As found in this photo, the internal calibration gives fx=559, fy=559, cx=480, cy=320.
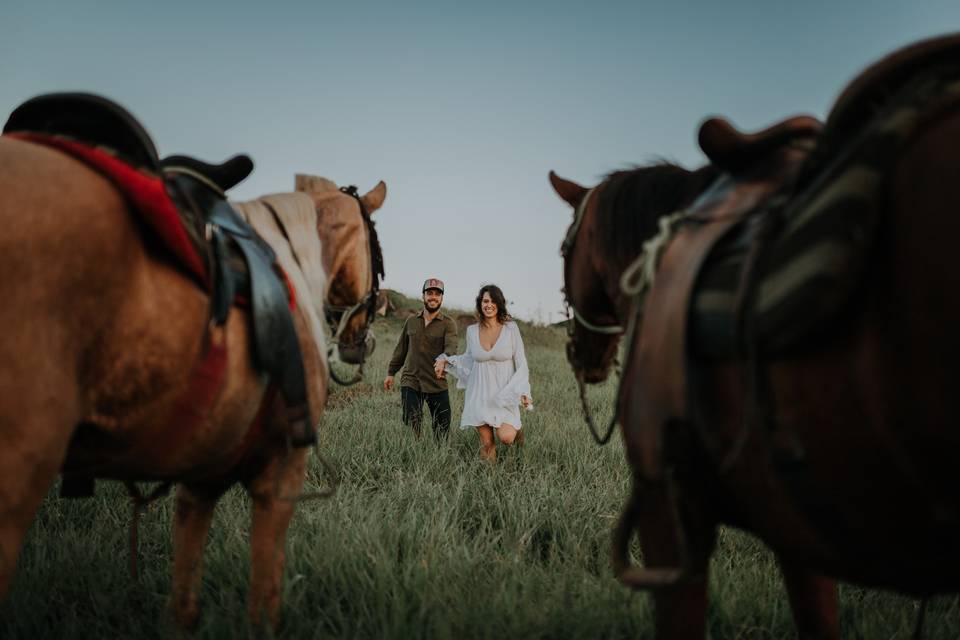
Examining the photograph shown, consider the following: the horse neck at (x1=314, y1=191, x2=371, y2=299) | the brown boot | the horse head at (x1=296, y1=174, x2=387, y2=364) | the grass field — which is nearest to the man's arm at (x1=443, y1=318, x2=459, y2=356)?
the brown boot

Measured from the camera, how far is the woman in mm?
5805

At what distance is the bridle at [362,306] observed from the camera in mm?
2650

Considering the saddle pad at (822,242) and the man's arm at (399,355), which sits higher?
the saddle pad at (822,242)

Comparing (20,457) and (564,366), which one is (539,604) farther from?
(564,366)

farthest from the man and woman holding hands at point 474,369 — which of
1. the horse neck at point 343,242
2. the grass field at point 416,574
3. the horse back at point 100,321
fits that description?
the horse back at point 100,321

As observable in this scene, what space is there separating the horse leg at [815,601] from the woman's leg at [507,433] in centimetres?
393

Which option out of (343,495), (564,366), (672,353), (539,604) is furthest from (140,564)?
(564,366)

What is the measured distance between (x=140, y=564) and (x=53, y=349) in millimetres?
2307

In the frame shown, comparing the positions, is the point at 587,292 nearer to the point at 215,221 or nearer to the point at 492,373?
the point at 215,221

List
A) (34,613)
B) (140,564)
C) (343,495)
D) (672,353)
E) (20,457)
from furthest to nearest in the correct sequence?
1. (343,495)
2. (140,564)
3. (34,613)
4. (672,353)
5. (20,457)

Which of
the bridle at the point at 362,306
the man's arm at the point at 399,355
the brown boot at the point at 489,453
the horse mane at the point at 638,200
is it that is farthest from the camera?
the man's arm at the point at 399,355

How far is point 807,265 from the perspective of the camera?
1042 millimetres

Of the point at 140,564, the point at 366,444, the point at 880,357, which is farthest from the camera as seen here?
the point at 366,444

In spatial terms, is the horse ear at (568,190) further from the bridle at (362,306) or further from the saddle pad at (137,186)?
the saddle pad at (137,186)
